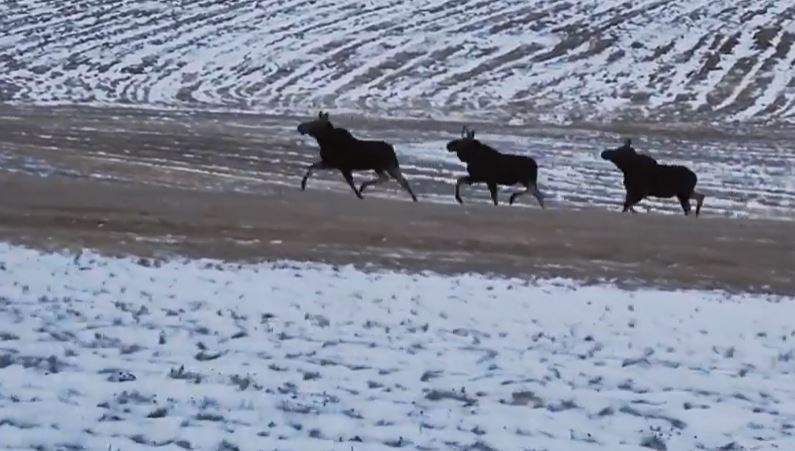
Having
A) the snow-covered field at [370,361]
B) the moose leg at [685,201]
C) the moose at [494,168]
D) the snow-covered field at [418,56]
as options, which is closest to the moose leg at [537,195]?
the moose at [494,168]

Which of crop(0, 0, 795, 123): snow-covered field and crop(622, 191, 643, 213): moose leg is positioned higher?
crop(622, 191, 643, 213): moose leg

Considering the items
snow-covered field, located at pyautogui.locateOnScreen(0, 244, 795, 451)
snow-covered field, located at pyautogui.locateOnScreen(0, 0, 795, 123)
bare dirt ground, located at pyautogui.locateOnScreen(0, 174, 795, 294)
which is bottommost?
snow-covered field, located at pyautogui.locateOnScreen(0, 0, 795, 123)

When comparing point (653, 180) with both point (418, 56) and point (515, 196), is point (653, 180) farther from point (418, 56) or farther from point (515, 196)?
point (418, 56)

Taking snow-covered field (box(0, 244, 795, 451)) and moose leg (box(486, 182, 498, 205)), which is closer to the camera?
snow-covered field (box(0, 244, 795, 451))

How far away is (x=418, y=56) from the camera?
4062 cm

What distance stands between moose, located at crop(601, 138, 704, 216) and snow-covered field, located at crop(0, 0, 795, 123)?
13.3 meters

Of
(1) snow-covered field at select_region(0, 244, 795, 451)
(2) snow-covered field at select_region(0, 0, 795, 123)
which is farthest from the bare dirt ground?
(2) snow-covered field at select_region(0, 0, 795, 123)

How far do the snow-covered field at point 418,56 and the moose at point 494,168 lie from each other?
42.7 ft

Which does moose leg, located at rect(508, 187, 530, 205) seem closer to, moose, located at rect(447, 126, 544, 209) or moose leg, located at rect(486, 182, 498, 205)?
moose, located at rect(447, 126, 544, 209)

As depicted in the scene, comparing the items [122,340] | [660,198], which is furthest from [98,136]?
[122,340]

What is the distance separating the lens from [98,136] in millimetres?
25906

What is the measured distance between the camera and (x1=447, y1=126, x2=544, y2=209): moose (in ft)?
63.2

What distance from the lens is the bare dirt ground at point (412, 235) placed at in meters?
13.7

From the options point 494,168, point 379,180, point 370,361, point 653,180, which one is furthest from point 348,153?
point 370,361
